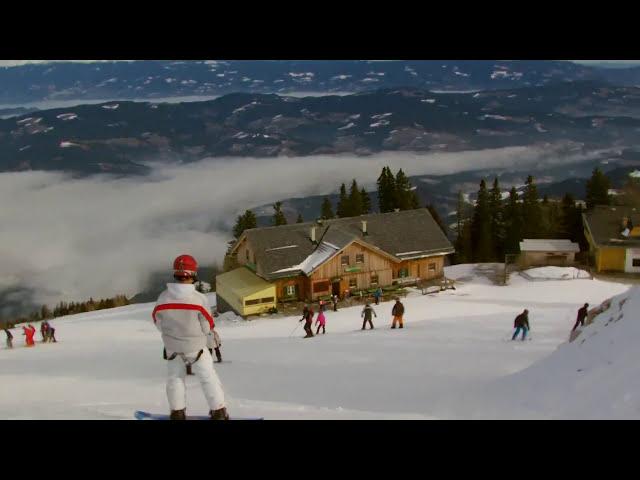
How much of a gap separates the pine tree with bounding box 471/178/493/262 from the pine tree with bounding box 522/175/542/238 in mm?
2054

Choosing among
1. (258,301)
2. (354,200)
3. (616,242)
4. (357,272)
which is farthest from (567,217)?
(258,301)

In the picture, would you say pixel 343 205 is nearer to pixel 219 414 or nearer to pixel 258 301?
pixel 258 301

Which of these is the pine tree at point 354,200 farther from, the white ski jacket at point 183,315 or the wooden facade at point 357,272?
the white ski jacket at point 183,315

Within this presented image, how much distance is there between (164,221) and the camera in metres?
56.4

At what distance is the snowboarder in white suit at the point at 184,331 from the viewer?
17.0ft

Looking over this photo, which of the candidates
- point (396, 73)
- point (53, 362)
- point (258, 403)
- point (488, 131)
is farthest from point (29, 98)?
point (258, 403)

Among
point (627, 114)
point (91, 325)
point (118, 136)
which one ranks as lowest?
point (91, 325)

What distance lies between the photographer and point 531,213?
31359 mm

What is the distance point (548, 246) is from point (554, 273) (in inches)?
119

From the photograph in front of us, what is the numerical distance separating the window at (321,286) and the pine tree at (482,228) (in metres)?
11.6

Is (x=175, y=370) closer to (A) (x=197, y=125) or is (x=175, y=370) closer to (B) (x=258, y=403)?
(B) (x=258, y=403)

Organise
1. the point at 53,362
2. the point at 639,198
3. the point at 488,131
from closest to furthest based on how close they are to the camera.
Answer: the point at 53,362
the point at 639,198
the point at 488,131

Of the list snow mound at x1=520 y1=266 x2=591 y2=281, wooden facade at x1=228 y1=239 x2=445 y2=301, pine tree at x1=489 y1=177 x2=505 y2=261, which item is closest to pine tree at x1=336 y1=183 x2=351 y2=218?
pine tree at x1=489 y1=177 x2=505 y2=261

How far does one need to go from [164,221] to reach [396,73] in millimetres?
28371
